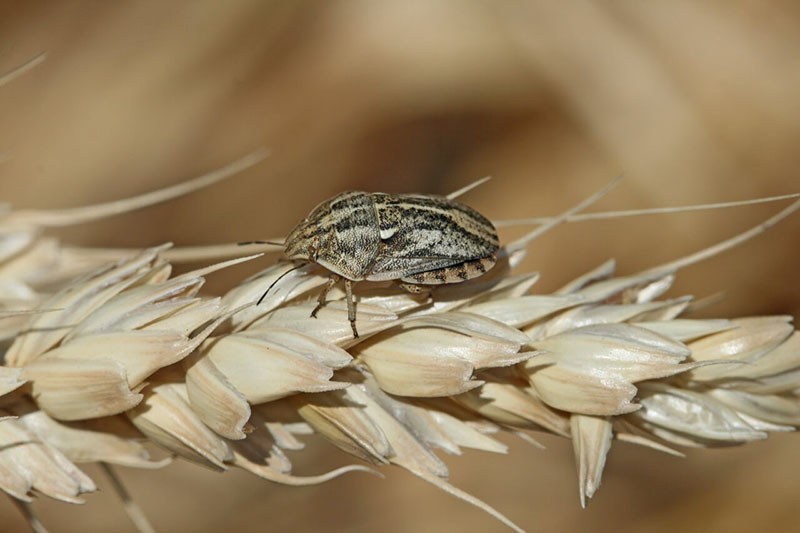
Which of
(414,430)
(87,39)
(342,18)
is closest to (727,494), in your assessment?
(414,430)

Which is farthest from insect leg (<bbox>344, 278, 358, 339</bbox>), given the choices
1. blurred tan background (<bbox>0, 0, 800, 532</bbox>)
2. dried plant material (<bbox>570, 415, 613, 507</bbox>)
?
blurred tan background (<bbox>0, 0, 800, 532</bbox>)

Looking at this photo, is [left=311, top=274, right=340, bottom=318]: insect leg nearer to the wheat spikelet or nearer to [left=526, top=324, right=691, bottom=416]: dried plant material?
the wheat spikelet

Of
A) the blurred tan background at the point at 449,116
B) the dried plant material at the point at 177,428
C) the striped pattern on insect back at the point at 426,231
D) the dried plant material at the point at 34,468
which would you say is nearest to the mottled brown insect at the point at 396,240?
the striped pattern on insect back at the point at 426,231

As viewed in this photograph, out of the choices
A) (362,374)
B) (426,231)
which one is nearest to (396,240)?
(426,231)

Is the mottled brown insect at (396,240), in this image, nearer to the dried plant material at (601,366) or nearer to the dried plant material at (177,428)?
the dried plant material at (601,366)

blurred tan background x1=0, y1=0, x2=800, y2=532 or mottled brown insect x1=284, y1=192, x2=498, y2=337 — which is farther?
blurred tan background x1=0, y1=0, x2=800, y2=532

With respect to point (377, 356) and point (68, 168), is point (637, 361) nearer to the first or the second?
point (377, 356)

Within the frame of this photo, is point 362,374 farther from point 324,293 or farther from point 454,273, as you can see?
point 454,273

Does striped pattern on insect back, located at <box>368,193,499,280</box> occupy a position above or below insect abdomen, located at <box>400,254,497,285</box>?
above
